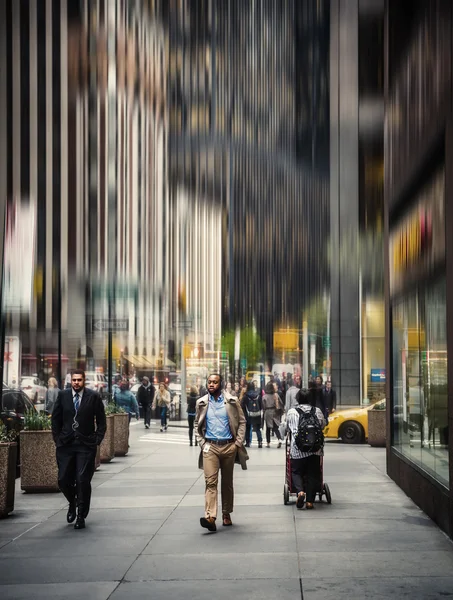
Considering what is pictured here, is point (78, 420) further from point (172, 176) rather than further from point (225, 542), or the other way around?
point (172, 176)

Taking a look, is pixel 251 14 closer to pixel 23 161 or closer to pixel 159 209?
pixel 159 209

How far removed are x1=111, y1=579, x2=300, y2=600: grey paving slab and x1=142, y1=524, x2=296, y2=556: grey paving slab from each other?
1.44m

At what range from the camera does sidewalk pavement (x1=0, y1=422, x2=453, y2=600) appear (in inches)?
284

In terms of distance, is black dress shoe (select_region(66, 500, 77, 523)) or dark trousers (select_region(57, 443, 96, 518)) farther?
black dress shoe (select_region(66, 500, 77, 523))

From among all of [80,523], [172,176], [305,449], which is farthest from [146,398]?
[172,176]

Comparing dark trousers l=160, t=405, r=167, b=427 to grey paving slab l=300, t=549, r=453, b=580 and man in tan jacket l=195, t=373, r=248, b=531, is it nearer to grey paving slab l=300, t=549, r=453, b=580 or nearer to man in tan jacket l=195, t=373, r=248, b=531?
man in tan jacket l=195, t=373, r=248, b=531

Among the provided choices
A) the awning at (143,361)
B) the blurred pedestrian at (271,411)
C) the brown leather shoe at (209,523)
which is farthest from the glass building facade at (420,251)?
the awning at (143,361)

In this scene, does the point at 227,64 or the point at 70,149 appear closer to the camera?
the point at 70,149

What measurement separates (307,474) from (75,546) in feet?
12.3

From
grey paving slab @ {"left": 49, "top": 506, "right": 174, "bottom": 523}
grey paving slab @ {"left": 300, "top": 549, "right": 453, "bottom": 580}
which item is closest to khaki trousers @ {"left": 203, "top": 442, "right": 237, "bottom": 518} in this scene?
grey paving slab @ {"left": 49, "top": 506, "right": 174, "bottom": 523}

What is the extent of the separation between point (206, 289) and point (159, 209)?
20688mm

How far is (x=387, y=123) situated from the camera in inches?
640

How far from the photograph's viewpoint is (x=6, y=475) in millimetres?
11320

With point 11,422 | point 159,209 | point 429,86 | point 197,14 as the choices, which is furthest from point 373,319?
point 197,14
